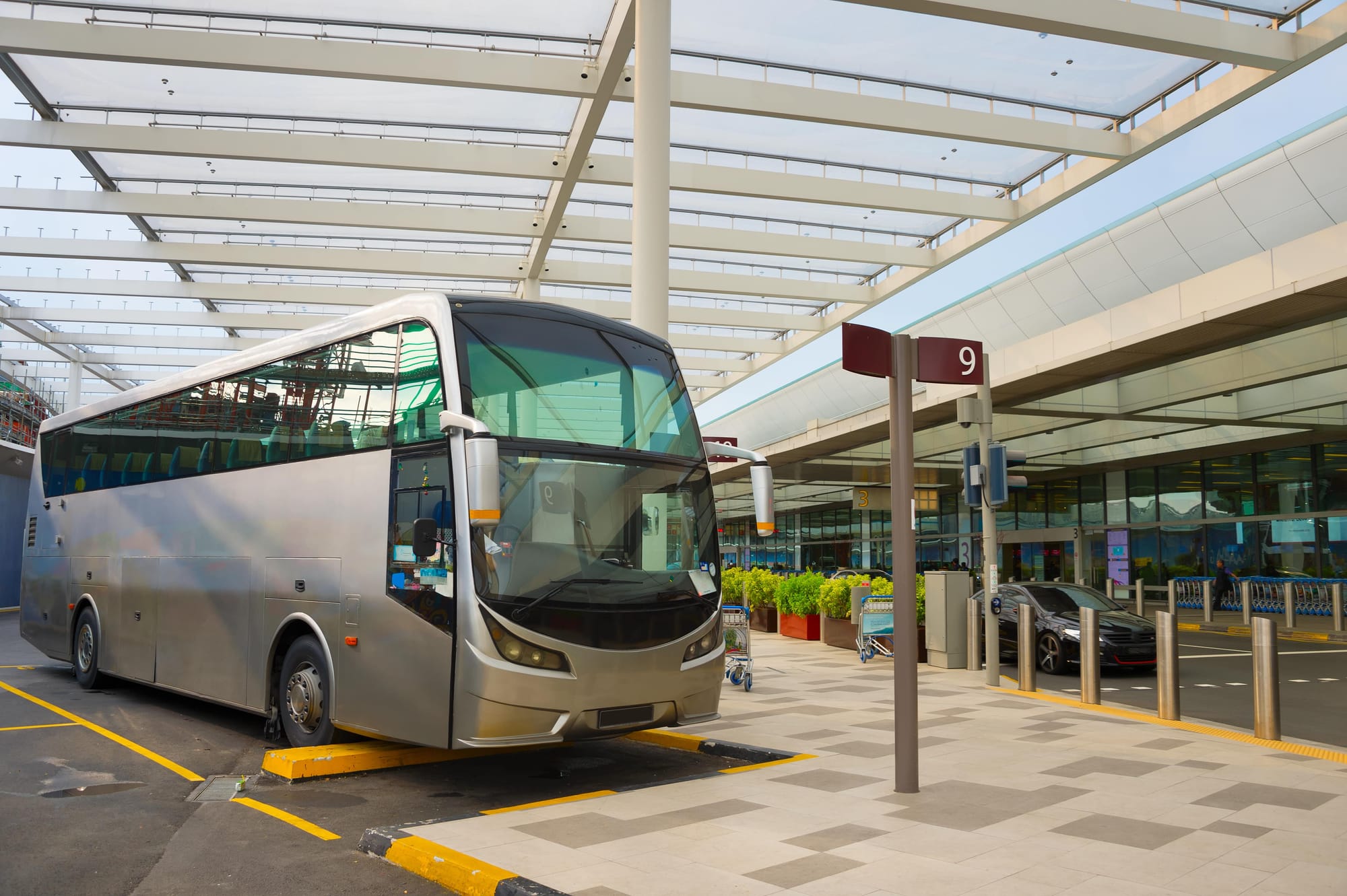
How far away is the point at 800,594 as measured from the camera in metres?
22.5

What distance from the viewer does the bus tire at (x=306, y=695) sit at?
8602mm

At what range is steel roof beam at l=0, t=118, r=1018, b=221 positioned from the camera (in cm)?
1823

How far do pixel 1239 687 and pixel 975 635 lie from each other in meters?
3.59

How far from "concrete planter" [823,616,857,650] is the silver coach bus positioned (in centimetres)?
1143

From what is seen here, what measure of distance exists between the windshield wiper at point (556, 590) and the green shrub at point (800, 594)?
47.5 ft

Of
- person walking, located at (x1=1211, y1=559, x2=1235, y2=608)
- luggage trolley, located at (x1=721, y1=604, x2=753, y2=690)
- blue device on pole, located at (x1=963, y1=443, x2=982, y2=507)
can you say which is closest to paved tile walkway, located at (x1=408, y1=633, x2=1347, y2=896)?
luggage trolley, located at (x1=721, y1=604, x2=753, y2=690)

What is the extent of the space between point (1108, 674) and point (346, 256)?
1940 cm

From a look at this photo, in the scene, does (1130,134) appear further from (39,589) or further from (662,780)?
(39,589)

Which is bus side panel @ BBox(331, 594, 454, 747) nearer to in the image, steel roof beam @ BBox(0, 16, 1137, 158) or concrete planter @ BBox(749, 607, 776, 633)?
steel roof beam @ BBox(0, 16, 1137, 158)

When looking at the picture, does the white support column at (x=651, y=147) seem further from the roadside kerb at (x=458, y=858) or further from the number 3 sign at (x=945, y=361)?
the roadside kerb at (x=458, y=858)

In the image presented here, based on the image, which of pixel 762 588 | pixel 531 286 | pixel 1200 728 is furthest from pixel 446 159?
pixel 1200 728

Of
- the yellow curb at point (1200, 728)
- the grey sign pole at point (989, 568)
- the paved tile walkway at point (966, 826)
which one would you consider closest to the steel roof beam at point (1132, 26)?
the grey sign pole at point (989, 568)

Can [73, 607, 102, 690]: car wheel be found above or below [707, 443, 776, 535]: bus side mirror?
A: below

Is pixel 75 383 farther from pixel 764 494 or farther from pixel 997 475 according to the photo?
pixel 764 494
